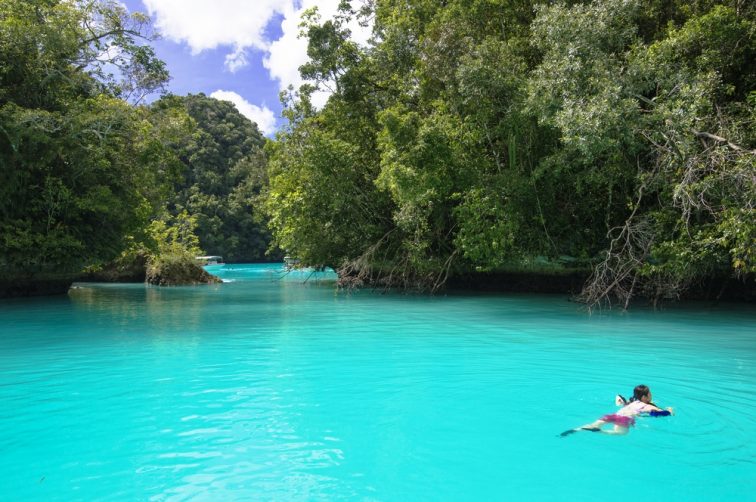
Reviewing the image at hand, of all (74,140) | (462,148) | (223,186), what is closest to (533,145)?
(462,148)

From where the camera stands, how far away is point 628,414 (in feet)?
18.2

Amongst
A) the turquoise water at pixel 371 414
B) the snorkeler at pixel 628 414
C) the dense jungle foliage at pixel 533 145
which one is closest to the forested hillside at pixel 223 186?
the dense jungle foliage at pixel 533 145

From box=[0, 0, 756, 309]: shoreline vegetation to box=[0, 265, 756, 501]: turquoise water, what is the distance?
4699mm

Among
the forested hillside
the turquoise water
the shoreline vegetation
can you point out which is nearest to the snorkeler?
the turquoise water

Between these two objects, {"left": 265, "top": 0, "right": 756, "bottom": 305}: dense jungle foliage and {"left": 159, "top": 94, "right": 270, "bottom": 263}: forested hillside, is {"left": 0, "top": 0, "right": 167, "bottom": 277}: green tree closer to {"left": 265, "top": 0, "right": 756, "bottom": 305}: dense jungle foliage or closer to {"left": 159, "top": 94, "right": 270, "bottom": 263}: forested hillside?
{"left": 265, "top": 0, "right": 756, "bottom": 305}: dense jungle foliage

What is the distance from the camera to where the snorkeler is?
5418mm

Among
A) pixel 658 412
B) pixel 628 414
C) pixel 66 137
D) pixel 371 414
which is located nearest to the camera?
pixel 628 414

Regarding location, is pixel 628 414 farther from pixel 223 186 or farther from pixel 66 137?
pixel 223 186

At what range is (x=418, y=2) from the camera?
76.9 ft

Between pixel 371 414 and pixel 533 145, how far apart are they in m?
15.7

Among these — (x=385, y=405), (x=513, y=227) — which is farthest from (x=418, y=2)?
(x=385, y=405)

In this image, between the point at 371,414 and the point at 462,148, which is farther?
the point at 462,148

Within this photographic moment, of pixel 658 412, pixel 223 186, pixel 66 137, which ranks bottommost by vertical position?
pixel 658 412

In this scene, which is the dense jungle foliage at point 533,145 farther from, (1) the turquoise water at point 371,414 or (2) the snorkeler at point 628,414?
(2) the snorkeler at point 628,414
